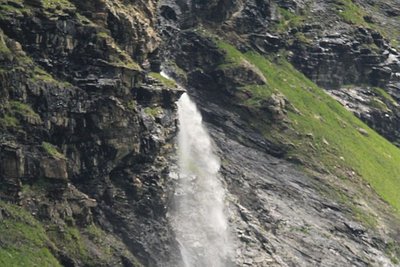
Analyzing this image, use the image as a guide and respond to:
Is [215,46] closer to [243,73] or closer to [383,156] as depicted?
[243,73]

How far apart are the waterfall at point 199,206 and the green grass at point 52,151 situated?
24.3 meters

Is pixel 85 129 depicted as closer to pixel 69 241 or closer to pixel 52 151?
pixel 52 151

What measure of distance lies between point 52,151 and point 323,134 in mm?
68837

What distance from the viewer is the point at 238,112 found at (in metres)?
161

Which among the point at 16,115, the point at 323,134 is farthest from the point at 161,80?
the point at 323,134

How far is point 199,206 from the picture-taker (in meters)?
135

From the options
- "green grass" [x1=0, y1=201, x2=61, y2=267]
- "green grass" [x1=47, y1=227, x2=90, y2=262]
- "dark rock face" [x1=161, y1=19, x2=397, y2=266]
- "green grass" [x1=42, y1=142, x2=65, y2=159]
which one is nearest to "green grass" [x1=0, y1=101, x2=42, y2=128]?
"green grass" [x1=42, y1=142, x2=65, y2=159]

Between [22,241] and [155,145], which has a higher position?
[155,145]

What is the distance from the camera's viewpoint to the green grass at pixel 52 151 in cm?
11025

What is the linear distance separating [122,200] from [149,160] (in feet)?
26.4

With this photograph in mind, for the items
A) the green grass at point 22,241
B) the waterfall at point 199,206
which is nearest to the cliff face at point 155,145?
the green grass at point 22,241

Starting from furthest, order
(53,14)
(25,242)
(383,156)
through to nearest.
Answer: (383,156) < (53,14) < (25,242)

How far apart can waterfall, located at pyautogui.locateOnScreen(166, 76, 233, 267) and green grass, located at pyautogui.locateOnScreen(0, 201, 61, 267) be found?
83.6ft

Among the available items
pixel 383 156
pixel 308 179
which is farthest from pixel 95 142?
pixel 383 156
